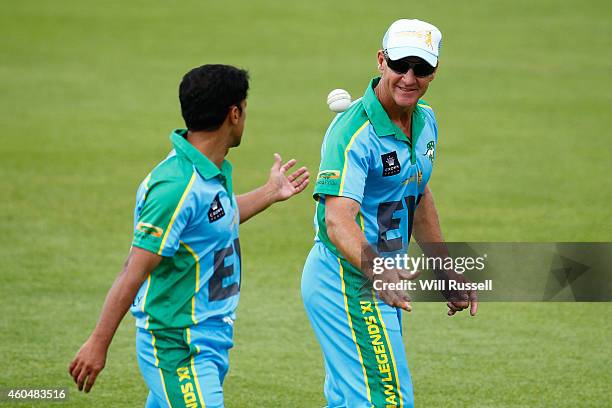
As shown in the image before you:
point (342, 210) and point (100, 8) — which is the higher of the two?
point (100, 8)

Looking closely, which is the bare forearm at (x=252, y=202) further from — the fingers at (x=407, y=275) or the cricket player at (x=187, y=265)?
the fingers at (x=407, y=275)

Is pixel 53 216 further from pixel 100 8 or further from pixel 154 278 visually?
pixel 100 8

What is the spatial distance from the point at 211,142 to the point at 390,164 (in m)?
0.97

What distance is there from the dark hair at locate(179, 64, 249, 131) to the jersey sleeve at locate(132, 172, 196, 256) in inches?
13.1

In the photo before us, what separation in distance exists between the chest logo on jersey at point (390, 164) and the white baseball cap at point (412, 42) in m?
0.48

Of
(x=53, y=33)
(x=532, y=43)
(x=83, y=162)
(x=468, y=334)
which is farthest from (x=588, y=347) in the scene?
(x=53, y=33)

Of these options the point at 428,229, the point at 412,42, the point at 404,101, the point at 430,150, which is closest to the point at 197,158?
the point at 404,101

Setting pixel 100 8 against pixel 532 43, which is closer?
pixel 532 43

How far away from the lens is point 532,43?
21922 millimetres

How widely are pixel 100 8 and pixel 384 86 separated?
19862mm

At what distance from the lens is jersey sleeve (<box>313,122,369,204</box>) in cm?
534

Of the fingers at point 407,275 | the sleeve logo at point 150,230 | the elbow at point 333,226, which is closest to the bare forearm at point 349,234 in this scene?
the elbow at point 333,226

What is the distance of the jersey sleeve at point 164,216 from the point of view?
15.5ft

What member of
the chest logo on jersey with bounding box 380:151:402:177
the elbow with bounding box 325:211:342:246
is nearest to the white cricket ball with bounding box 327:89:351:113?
the chest logo on jersey with bounding box 380:151:402:177
